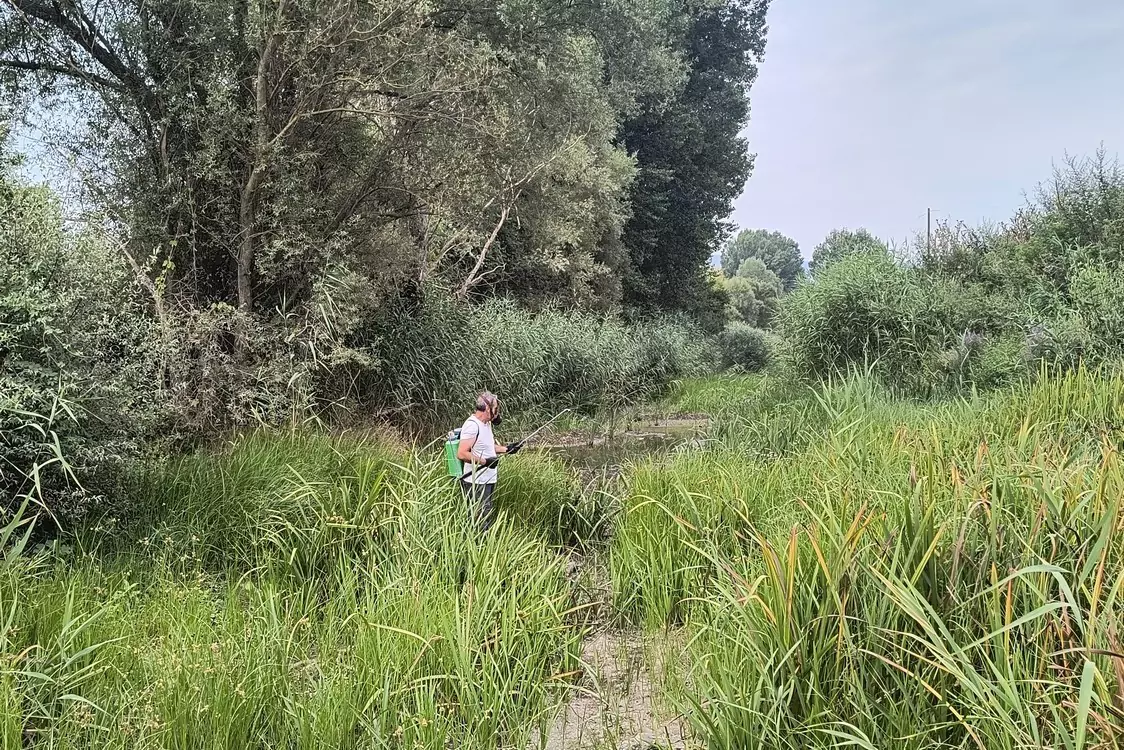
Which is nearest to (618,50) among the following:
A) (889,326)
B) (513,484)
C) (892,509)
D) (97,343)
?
(889,326)

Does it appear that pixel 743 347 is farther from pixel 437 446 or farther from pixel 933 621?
pixel 933 621

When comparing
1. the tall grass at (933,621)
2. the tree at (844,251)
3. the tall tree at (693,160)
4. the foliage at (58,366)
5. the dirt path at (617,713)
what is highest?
the tall tree at (693,160)

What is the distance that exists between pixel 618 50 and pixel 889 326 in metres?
9.00

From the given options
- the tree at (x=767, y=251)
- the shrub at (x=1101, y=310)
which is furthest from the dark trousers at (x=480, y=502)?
the tree at (x=767, y=251)

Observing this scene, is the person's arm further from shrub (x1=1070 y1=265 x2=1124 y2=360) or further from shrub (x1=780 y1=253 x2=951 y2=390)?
shrub (x1=1070 y1=265 x2=1124 y2=360)

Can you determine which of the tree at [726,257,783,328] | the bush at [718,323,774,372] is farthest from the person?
the tree at [726,257,783,328]

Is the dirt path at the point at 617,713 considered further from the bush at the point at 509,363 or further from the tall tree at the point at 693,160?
the tall tree at the point at 693,160

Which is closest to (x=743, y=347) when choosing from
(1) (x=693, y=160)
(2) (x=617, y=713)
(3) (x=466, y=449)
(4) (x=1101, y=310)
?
(1) (x=693, y=160)

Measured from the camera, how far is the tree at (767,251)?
4476 inches

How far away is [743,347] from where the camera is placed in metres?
27.8

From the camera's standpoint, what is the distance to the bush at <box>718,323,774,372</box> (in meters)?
25.9

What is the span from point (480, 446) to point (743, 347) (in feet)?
76.5

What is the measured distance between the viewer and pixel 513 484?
6.84m

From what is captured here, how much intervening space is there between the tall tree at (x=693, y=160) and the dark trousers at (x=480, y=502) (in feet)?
71.2
